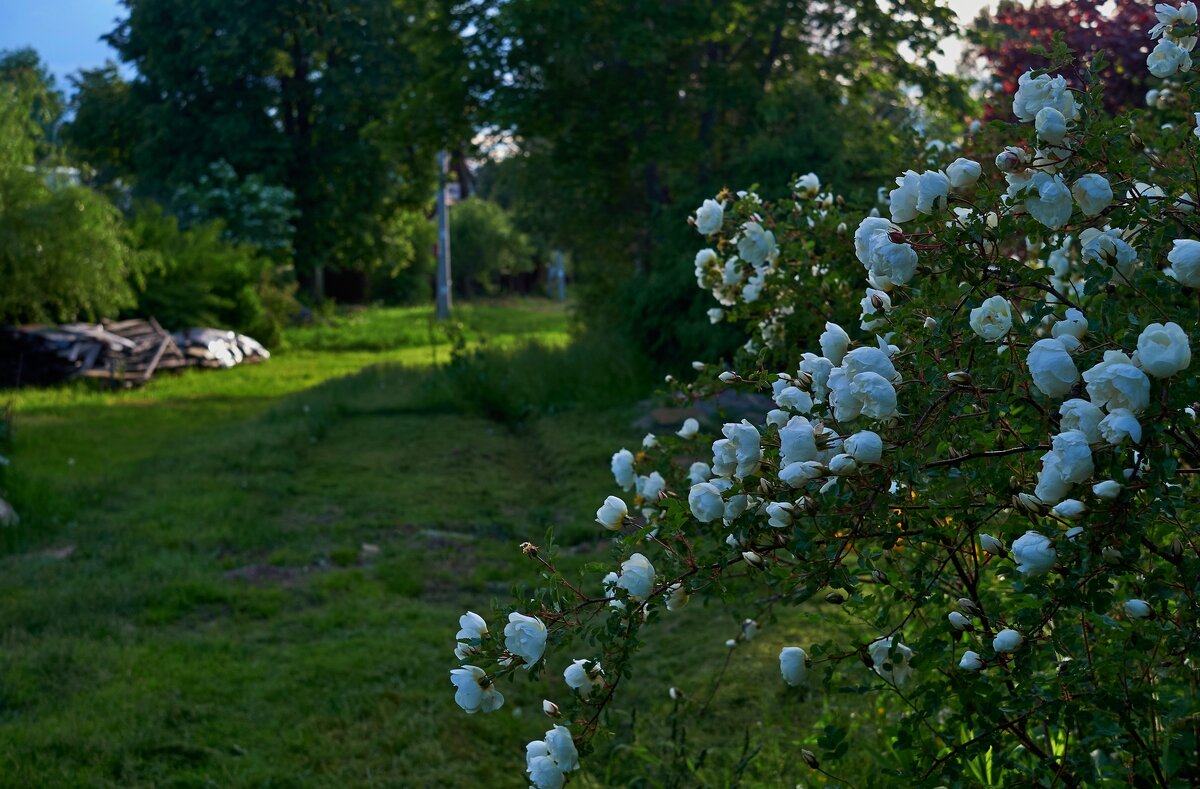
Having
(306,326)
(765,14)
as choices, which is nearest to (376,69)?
→ (306,326)

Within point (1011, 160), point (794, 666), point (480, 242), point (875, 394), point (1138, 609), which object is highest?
point (480, 242)

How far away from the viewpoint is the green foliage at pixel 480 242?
126 feet

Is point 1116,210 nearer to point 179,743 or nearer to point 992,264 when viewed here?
point 992,264

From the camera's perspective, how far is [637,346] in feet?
36.1

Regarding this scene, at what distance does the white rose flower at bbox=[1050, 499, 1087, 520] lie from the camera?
4.90 feet

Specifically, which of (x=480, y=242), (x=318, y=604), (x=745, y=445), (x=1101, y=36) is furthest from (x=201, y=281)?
(x=480, y=242)

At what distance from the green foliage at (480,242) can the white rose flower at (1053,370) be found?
36.7 metres

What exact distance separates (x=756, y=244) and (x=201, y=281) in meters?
15.4

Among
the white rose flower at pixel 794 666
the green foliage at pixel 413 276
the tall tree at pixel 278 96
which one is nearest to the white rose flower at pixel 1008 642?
the white rose flower at pixel 794 666

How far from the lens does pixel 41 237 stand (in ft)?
41.9

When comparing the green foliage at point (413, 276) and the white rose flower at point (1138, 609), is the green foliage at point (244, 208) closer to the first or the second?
the green foliage at point (413, 276)

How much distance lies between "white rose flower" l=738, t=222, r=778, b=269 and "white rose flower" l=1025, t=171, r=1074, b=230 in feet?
4.90

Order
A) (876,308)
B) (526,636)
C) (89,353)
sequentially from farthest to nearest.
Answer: (89,353) < (876,308) < (526,636)

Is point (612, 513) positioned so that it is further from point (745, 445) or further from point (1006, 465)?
point (1006, 465)
